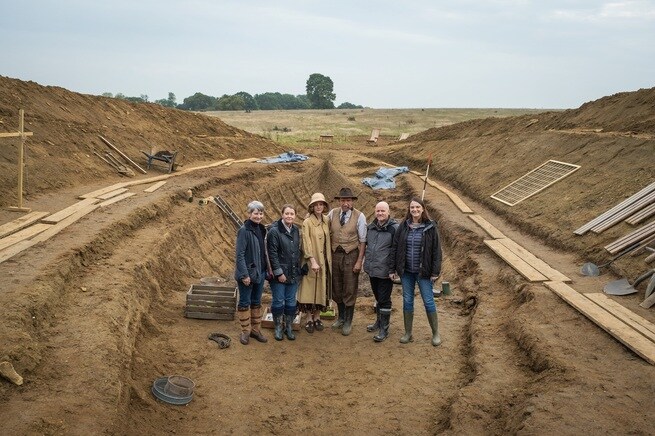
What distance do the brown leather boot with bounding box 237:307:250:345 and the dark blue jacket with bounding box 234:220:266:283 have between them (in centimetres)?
59

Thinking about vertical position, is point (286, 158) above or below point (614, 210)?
above

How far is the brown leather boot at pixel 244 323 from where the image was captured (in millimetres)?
8141

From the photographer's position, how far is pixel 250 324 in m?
8.47

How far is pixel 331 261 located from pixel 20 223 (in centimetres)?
640

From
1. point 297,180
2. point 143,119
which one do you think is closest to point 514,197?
point 297,180

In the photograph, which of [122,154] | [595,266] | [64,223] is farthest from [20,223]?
[595,266]

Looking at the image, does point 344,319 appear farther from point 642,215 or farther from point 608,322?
point 642,215

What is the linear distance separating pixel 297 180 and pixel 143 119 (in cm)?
806

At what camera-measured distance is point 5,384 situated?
536 cm

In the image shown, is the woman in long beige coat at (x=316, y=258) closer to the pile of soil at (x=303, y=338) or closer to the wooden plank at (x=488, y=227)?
the pile of soil at (x=303, y=338)

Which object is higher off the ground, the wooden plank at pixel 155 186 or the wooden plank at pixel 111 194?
the wooden plank at pixel 155 186

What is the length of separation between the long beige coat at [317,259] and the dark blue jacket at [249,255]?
701 mm

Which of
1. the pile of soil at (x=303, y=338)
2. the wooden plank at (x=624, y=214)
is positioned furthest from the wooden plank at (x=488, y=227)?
the wooden plank at (x=624, y=214)

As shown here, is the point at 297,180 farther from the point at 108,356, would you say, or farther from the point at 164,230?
the point at 108,356
